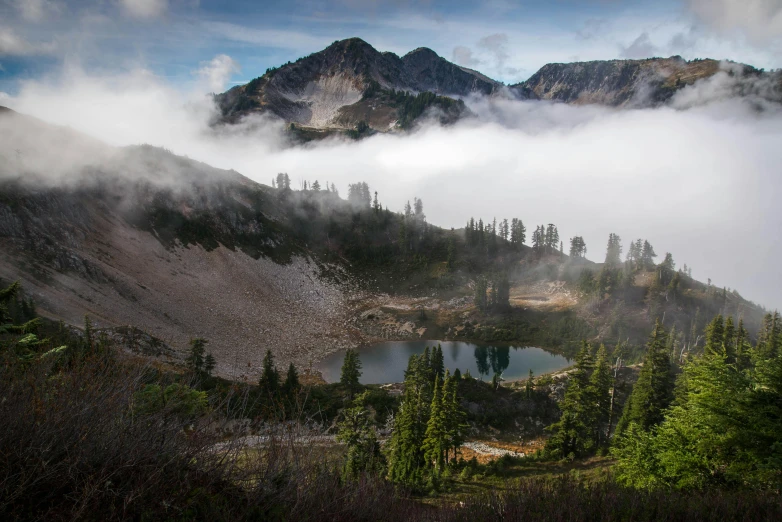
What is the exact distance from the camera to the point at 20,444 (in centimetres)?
564

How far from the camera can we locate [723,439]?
1343cm

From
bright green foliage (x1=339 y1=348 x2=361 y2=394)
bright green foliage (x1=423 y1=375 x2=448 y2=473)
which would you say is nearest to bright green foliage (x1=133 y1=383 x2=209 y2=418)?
bright green foliage (x1=423 y1=375 x2=448 y2=473)

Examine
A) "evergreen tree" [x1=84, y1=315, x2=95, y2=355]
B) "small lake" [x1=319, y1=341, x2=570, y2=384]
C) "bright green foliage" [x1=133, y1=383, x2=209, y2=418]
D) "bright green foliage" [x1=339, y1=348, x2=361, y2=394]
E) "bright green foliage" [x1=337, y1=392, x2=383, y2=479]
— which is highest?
"bright green foliage" [x1=133, y1=383, x2=209, y2=418]

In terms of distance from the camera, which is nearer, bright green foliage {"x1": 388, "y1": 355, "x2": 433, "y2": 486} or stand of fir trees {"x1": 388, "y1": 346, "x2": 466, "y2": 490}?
bright green foliage {"x1": 388, "y1": 355, "x2": 433, "y2": 486}

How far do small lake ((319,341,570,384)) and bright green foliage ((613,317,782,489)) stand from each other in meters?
50.0

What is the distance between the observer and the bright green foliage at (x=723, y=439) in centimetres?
1261

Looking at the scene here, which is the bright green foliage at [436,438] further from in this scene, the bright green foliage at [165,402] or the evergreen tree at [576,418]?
the bright green foliage at [165,402]

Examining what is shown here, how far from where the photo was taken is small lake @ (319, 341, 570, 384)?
66062 mm

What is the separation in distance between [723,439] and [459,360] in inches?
2550

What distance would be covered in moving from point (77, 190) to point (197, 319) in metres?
36.1

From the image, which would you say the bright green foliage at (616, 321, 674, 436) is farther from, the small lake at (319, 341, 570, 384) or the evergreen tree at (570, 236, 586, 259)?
the evergreen tree at (570, 236, 586, 259)

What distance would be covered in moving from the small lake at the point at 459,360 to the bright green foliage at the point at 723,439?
5002 centimetres

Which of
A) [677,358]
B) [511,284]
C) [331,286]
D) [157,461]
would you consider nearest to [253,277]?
[331,286]

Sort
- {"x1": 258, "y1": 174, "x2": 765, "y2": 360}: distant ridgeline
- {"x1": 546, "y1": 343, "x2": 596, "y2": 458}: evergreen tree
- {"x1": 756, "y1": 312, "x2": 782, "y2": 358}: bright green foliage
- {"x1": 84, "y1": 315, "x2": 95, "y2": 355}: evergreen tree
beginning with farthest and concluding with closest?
1. {"x1": 258, "y1": 174, "x2": 765, "y2": 360}: distant ridgeline
2. {"x1": 756, "y1": 312, "x2": 782, "y2": 358}: bright green foliage
3. {"x1": 546, "y1": 343, "x2": 596, "y2": 458}: evergreen tree
4. {"x1": 84, "y1": 315, "x2": 95, "y2": 355}: evergreen tree
